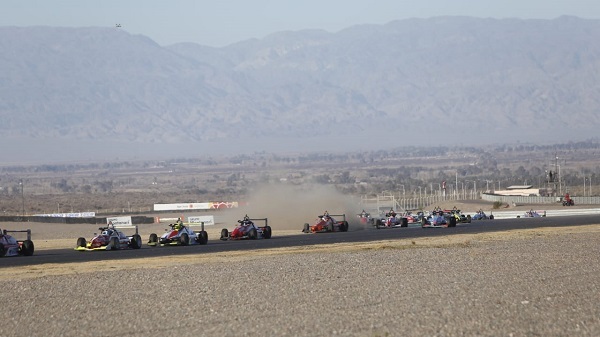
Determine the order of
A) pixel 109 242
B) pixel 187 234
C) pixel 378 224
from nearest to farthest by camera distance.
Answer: pixel 109 242
pixel 187 234
pixel 378 224

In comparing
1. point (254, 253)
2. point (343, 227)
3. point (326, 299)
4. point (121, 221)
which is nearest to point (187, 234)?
point (254, 253)

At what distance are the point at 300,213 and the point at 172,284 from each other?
198 ft

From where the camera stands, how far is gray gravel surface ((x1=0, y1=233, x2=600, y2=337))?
24.0m

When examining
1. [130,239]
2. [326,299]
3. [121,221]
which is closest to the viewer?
[326,299]

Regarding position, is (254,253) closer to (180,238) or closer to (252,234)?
(180,238)

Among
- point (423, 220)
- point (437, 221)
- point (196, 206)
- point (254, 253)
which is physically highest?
point (196, 206)

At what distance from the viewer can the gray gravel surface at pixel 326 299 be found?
943 inches

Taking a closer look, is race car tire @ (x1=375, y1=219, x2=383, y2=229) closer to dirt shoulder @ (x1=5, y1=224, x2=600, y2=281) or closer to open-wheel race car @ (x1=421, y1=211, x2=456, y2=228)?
open-wheel race car @ (x1=421, y1=211, x2=456, y2=228)

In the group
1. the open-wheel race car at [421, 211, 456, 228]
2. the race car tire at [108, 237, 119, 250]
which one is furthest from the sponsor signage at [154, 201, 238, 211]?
the race car tire at [108, 237, 119, 250]

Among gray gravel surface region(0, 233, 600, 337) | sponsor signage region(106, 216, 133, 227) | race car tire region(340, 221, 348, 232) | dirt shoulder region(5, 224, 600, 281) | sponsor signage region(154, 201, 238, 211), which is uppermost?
sponsor signage region(154, 201, 238, 211)

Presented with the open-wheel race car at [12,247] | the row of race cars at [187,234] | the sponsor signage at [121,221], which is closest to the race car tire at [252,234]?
the row of race cars at [187,234]

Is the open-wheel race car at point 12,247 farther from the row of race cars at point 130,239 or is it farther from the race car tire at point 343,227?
the race car tire at point 343,227

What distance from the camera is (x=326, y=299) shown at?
28.5 m

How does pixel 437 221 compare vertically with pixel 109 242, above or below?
above
